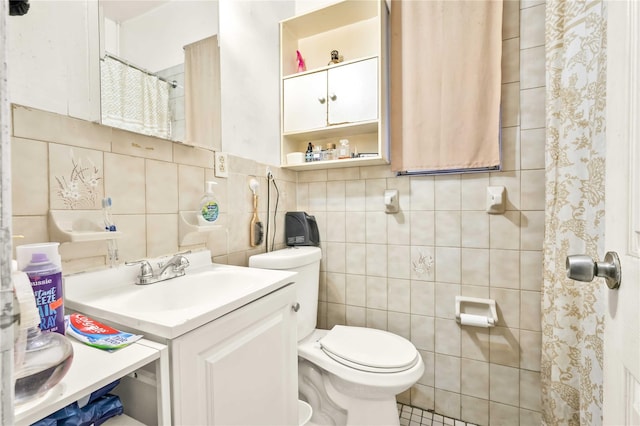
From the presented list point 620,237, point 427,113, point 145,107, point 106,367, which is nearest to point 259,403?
point 106,367

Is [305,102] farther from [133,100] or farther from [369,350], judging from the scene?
[369,350]

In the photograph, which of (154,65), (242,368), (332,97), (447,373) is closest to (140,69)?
(154,65)

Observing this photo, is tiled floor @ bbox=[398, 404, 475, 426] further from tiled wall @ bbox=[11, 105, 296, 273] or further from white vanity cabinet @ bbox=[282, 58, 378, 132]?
white vanity cabinet @ bbox=[282, 58, 378, 132]

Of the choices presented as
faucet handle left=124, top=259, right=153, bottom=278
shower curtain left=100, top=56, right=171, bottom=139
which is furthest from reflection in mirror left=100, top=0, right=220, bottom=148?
faucet handle left=124, top=259, right=153, bottom=278

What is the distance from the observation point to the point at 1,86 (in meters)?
0.19

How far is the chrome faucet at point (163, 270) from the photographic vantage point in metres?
0.96

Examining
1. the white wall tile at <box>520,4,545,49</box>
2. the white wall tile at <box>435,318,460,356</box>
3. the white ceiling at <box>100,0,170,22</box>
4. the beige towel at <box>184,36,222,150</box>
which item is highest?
the white wall tile at <box>520,4,545,49</box>

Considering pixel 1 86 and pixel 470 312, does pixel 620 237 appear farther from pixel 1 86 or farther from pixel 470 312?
pixel 470 312

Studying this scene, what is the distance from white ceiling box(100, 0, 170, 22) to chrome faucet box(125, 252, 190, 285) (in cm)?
80

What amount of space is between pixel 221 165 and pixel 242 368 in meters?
0.86

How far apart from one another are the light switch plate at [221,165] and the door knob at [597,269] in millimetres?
1226

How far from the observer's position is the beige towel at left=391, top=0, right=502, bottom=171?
139 centimetres

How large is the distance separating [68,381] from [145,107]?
0.86 m

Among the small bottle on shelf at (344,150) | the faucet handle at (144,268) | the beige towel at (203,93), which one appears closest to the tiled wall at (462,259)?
the small bottle on shelf at (344,150)
